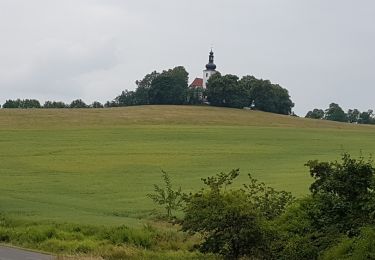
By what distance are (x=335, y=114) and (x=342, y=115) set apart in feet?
6.29

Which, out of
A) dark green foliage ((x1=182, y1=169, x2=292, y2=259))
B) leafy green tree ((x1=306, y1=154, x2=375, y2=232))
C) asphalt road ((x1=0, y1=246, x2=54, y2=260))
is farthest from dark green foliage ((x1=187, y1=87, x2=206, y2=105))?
leafy green tree ((x1=306, y1=154, x2=375, y2=232))

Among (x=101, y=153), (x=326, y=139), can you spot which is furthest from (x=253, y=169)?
(x=326, y=139)

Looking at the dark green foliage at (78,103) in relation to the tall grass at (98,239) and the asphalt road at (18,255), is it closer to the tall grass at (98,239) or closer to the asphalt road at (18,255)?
the tall grass at (98,239)

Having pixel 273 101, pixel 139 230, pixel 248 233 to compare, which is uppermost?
pixel 273 101

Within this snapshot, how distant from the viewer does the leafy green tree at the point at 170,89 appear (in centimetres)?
14088

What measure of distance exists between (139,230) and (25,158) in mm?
29720

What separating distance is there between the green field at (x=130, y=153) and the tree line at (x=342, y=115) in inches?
2678

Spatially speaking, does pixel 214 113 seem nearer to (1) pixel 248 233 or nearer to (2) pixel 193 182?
(2) pixel 193 182

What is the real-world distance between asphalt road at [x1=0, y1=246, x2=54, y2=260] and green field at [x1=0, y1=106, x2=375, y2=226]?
16.2 ft

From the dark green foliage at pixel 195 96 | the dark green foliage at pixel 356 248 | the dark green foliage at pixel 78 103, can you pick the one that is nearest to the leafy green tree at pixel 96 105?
the dark green foliage at pixel 78 103

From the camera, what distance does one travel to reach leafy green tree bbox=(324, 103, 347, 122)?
547 ft

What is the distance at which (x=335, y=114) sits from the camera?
16825 centimetres

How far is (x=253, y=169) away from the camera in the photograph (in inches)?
1887

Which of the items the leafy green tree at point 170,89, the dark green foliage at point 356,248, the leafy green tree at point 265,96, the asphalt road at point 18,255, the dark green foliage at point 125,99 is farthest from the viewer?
the dark green foliage at point 125,99
